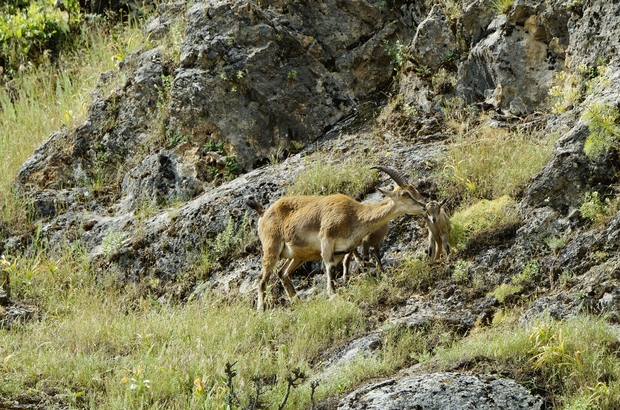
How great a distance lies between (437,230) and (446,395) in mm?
4171

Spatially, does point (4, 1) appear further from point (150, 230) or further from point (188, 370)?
point (188, 370)

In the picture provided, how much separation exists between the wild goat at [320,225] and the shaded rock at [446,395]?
3889mm

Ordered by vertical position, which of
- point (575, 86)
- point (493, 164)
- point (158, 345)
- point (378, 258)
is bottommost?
point (378, 258)

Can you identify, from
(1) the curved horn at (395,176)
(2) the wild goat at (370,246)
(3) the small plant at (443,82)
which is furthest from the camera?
(3) the small plant at (443,82)

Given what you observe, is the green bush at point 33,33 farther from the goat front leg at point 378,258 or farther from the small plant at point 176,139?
the goat front leg at point 378,258

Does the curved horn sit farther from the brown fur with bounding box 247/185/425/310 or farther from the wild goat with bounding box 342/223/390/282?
the wild goat with bounding box 342/223/390/282

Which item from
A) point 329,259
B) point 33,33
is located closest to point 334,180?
point 329,259

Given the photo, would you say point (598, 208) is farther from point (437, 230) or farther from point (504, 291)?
point (437, 230)

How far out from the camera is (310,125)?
1530 cm

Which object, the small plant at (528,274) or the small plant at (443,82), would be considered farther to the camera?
the small plant at (443,82)

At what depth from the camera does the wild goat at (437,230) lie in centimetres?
1208

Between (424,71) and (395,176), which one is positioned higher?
(424,71)

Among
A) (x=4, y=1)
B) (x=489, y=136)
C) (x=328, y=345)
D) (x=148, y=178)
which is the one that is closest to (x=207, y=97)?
(x=148, y=178)

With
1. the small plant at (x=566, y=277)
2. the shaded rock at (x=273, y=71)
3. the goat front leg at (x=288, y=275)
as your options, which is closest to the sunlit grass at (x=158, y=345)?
the goat front leg at (x=288, y=275)
